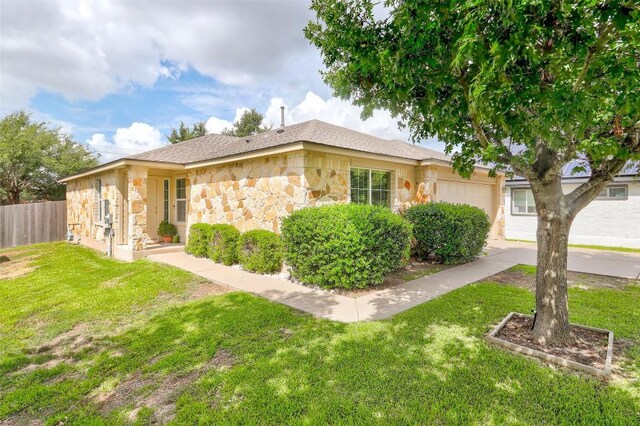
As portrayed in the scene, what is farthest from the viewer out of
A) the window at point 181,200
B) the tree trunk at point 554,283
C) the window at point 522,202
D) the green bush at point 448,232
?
the window at point 522,202

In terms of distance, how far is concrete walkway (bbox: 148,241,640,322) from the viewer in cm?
533

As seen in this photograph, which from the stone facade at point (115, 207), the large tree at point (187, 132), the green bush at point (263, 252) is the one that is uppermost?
the large tree at point (187, 132)

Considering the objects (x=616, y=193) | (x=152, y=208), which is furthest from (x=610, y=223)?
(x=152, y=208)

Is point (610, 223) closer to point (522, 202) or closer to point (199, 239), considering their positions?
point (522, 202)

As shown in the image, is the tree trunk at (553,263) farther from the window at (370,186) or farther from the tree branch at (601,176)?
the window at (370,186)

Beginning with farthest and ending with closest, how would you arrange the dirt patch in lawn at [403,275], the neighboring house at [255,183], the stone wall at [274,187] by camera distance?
the neighboring house at [255,183] → the stone wall at [274,187] → the dirt patch in lawn at [403,275]

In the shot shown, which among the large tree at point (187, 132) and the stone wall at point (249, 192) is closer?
the stone wall at point (249, 192)

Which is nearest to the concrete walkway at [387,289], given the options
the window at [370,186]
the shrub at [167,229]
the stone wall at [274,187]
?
the stone wall at [274,187]

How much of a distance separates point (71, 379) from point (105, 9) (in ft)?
27.4

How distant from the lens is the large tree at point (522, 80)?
262 centimetres

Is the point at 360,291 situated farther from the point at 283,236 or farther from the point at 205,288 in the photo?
the point at 205,288

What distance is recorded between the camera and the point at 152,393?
3059 mm

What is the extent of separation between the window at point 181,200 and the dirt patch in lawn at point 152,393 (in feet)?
30.6

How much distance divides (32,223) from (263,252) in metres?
14.3
